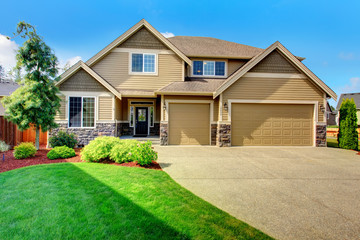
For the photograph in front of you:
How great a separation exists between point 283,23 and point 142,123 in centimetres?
1261

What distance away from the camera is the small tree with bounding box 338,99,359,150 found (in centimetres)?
1022

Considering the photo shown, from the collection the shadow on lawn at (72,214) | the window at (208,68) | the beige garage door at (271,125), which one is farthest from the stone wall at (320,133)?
the shadow on lawn at (72,214)

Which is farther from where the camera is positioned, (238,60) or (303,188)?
(238,60)

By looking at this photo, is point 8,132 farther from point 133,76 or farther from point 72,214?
point 72,214

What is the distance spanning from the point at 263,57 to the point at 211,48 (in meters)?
5.17

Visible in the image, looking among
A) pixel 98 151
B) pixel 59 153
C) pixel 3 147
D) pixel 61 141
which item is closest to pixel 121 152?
pixel 98 151

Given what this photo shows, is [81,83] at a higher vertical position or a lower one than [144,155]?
higher

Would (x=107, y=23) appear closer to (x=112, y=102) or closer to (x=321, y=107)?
(x=112, y=102)

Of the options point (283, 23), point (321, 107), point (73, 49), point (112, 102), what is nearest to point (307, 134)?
point (321, 107)

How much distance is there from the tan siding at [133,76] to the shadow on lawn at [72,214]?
876 cm

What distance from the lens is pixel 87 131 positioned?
1053 centimetres

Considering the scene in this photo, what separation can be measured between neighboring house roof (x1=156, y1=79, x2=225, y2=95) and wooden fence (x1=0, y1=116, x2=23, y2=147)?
296 inches

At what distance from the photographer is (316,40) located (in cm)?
1367

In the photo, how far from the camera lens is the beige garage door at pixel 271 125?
35.1ft
